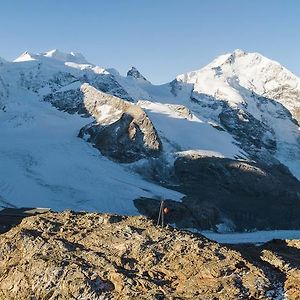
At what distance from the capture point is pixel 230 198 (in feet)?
400

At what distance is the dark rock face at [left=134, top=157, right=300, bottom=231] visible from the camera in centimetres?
10438

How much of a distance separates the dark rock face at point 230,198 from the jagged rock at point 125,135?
843cm

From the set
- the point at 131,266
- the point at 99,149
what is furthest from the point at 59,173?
the point at 131,266

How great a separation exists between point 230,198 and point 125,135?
3076 centimetres

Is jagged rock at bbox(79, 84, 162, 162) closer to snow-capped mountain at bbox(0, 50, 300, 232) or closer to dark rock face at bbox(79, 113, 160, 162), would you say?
dark rock face at bbox(79, 113, 160, 162)

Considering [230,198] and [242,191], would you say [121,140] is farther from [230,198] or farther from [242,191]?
[230,198]

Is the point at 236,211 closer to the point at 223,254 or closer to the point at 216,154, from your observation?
the point at 216,154

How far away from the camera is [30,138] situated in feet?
453

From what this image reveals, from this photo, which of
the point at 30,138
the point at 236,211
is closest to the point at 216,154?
the point at 236,211

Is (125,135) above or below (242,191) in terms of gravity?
above

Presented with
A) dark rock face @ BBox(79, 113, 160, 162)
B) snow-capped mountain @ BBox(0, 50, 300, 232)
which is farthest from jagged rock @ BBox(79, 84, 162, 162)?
snow-capped mountain @ BBox(0, 50, 300, 232)

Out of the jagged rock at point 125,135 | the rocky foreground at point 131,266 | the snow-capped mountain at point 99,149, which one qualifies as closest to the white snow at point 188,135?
the snow-capped mountain at point 99,149

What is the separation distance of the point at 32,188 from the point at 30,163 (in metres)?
13.1

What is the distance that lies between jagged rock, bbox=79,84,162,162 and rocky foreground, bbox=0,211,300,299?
105825 millimetres
